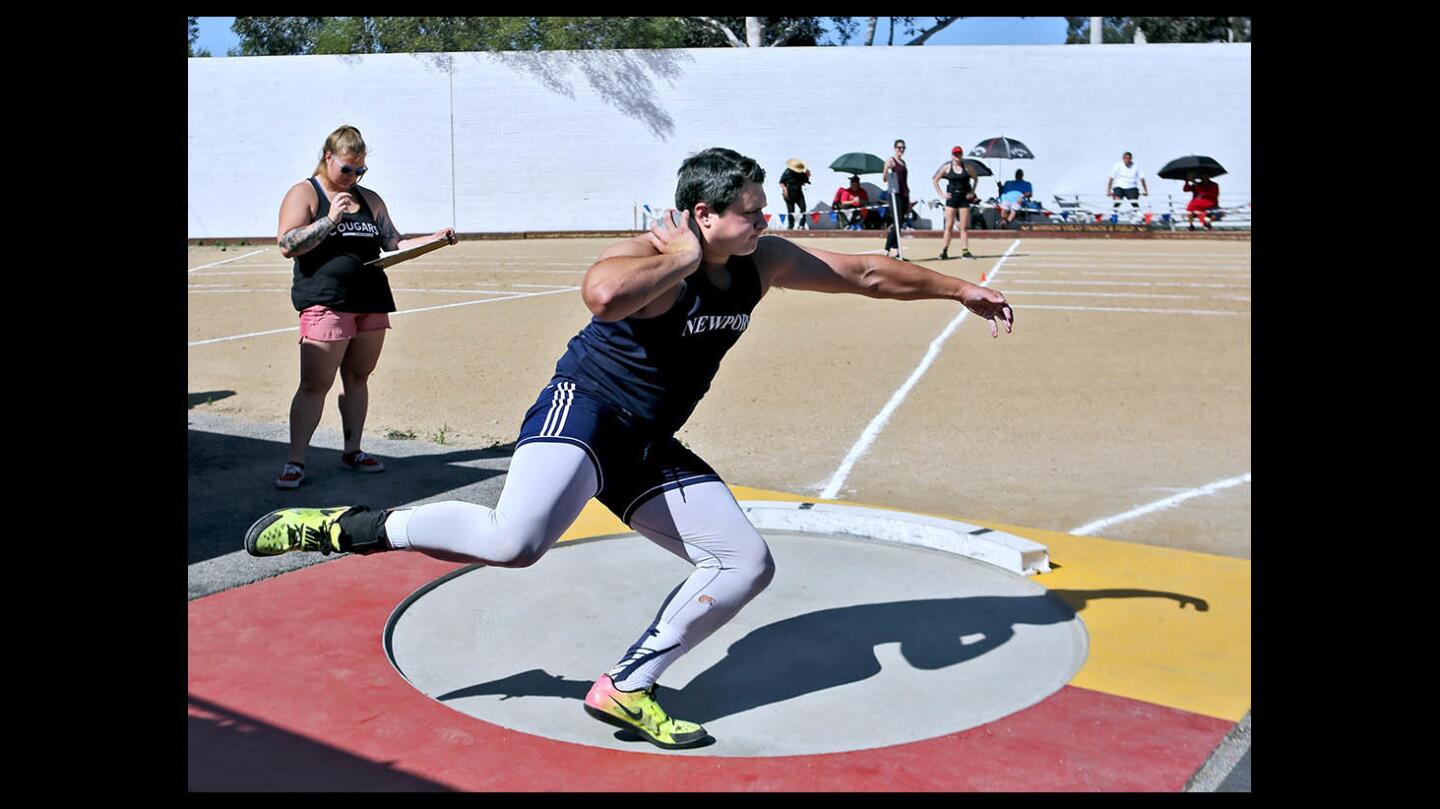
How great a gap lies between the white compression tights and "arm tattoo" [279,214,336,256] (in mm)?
3008

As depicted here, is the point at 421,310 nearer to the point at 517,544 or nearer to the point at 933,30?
the point at 517,544

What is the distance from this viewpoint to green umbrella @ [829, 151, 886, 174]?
30.2m

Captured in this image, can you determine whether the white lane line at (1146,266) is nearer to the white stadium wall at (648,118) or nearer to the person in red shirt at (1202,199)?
the person in red shirt at (1202,199)

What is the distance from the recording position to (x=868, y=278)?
4.33 m

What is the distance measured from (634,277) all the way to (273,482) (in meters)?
4.18

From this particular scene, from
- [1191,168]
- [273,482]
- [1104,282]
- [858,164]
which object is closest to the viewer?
[273,482]

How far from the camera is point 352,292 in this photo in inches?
267

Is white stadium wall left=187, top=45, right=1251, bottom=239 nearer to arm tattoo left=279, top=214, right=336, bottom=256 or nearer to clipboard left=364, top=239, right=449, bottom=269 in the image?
clipboard left=364, top=239, right=449, bottom=269

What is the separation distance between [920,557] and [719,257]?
92.4 inches

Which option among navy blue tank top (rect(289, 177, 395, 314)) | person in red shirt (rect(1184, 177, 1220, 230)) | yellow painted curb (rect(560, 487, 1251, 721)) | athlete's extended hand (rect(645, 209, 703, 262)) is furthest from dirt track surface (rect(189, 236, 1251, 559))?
person in red shirt (rect(1184, 177, 1220, 230))

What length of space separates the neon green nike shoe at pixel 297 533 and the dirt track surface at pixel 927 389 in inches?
139

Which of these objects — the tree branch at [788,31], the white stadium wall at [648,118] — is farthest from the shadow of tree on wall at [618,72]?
the tree branch at [788,31]

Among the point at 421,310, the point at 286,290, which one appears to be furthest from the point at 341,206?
the point at 286,290

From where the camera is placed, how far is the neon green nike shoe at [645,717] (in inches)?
145
